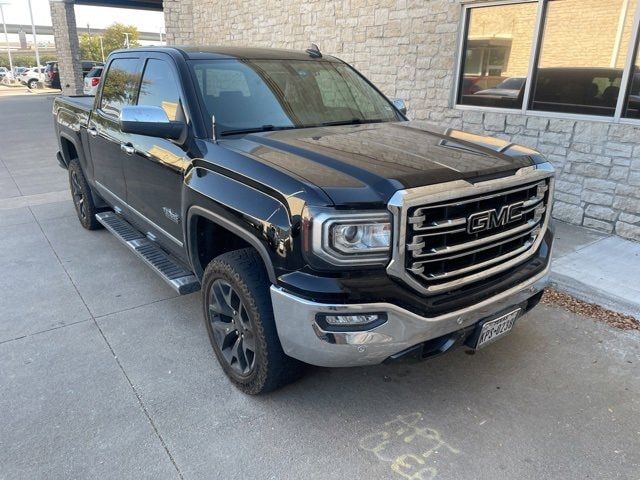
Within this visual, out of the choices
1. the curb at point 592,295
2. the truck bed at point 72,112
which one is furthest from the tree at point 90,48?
the curb at point 592,295

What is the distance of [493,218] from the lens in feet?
8.69

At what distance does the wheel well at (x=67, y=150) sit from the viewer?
6.25m

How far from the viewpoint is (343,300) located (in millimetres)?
2316

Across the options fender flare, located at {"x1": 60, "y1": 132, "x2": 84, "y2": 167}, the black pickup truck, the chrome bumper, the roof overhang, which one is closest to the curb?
the black pickup truck

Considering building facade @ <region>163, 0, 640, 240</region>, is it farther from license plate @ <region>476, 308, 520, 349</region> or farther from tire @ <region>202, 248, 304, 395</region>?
tire @ <region>202, 248, 304, 395</region>

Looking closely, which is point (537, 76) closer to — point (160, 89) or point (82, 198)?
point (160, 89)

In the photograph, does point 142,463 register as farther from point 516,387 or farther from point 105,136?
point 105,136

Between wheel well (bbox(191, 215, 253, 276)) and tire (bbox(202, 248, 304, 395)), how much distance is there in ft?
0.83

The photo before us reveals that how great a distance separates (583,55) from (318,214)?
509cm

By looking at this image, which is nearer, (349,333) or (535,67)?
(349,333)

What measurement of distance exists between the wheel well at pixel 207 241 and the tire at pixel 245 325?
254 mm

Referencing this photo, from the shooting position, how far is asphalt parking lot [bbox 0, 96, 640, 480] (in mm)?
2561

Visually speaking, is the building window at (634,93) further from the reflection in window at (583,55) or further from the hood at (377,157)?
the hood at (377,157)

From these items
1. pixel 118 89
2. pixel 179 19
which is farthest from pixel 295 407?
pixel 179 19
